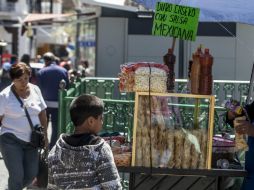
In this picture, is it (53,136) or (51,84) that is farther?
(51,84)

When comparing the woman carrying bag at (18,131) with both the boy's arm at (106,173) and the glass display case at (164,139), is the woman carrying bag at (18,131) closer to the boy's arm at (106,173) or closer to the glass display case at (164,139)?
the glass display case at (164,139)

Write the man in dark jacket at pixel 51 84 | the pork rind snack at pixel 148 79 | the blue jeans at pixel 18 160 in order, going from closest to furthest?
the pork rind snack at pixel 148 79 → the blue jeans at pixel 18 160 → the man in dark jacket at pixel 51 84

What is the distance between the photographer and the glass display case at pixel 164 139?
575 centimetres

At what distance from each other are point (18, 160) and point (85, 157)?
11.1 ft

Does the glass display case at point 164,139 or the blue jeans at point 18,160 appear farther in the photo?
the blue jeans at point 18,160

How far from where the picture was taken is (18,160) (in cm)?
753

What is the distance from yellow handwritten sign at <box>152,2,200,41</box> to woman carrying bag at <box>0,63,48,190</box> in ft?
6.97

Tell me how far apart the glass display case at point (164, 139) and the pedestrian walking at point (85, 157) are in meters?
1.40

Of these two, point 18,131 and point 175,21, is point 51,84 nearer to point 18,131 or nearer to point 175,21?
point 18,131

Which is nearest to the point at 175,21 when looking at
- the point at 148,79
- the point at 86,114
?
the point at 148,79

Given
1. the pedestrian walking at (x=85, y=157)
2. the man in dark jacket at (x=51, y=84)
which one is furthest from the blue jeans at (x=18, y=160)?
the man in dark jacket at (x=51, y=84)

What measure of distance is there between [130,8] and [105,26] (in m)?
Result: 0.70

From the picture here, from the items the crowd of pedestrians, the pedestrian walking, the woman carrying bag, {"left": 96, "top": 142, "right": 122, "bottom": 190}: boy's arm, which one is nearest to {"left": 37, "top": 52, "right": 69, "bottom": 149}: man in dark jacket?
the crowd of pedestrians

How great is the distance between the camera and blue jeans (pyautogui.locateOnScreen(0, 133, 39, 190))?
24.7 ft
